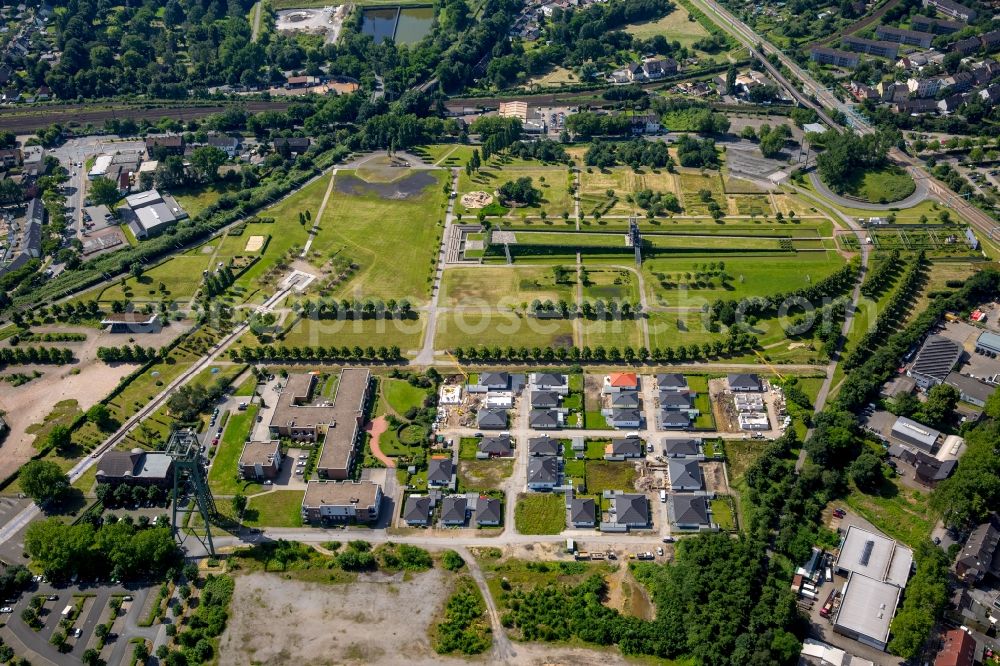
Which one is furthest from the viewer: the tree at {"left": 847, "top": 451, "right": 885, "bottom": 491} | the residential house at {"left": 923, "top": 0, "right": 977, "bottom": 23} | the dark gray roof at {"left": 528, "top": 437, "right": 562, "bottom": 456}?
the residential house at {"left": 923, "top": 0, "right": 977, "bottom": 23}

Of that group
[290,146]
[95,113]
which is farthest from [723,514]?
[95,113]

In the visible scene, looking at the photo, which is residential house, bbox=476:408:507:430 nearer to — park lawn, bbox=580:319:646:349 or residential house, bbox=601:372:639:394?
residential house, bbox=601:372:639:394

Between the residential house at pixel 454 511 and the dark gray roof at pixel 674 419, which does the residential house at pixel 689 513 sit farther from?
the residential house at pixel 454 511

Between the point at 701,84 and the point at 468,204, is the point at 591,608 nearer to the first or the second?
the point at 468,204

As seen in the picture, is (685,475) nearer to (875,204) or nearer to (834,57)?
(875,204)

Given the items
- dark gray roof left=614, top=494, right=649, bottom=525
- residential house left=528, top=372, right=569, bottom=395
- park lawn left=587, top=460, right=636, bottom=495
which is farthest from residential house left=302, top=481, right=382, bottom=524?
dark gray roof left=614, top=494, right=649, bottom=525

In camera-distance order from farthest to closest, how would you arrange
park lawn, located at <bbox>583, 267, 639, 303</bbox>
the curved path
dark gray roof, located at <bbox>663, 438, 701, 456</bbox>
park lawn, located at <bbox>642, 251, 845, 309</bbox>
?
the curved path < park lawn, located at <bbox>583, 267, 639, 303</bbox> < park lawn, located at <bbox>642, 251, 845, 309</bbox> < dark gray roof, located at <bbox>663, 438, 701, 456</bbox>

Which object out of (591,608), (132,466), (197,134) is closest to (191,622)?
(132,466)

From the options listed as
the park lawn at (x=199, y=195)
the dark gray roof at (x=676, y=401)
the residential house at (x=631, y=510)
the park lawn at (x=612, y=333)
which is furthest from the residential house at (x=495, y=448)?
the park lawn at (x=199, y=195)
